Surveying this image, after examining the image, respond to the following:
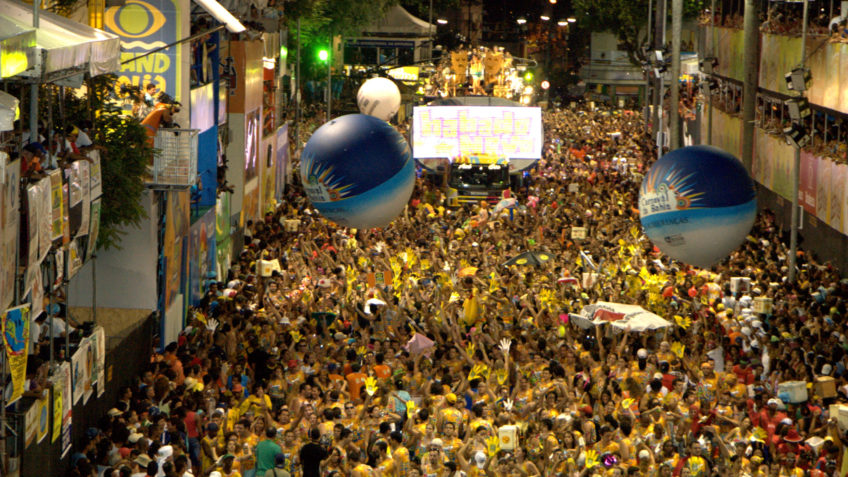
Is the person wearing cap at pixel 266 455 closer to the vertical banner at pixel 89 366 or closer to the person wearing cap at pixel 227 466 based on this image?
the person wearing cap at pixel 227 466

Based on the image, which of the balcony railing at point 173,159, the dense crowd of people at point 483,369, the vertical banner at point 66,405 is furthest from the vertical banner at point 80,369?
the balcony railing at point 173,159

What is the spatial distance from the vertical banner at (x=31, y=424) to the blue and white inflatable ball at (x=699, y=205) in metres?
7.58

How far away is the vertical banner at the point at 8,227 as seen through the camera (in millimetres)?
10484

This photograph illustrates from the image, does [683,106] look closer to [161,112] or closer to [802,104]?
[802,104]

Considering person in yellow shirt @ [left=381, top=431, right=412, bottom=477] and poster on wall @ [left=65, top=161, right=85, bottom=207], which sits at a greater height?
poster on wall @ [left=65, top=161, right=85, bottom=207]

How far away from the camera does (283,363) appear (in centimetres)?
1658

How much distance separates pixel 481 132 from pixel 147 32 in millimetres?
16302

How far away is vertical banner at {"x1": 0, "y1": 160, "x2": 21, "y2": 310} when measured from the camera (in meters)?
10.5

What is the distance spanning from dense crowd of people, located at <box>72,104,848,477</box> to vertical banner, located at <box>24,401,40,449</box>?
701mm

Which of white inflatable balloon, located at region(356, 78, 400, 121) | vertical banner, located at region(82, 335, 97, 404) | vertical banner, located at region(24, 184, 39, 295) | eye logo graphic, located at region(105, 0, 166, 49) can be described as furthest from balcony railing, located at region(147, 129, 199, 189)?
white inflatable balloon, located at region(356, 78, 400, 121)

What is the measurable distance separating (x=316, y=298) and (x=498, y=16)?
9216 cm

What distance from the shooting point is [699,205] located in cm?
1578

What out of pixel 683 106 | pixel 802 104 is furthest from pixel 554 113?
pixel 802 104

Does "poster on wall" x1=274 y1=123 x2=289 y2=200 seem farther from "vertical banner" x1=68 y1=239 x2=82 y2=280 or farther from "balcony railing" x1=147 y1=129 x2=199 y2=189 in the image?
"vertical banner" x1=68 y1=239 x2=82 y2=280
